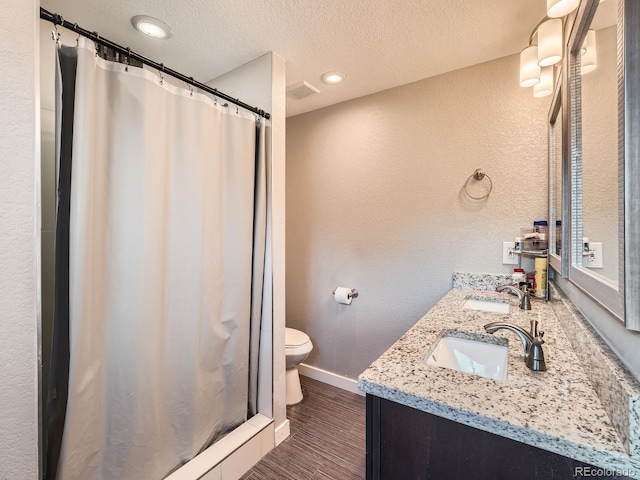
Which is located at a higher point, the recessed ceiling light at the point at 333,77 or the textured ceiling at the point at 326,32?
the recessed ceiling light at the point at 333,77

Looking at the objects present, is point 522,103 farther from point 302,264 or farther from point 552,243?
point 302,264

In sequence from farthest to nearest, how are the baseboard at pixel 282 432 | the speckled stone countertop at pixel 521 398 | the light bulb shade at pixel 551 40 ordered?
the baseboard at pixel 282 432 < the light bulb shade at pixel 551 40 < the speckled stone countertop at pixel 521 398

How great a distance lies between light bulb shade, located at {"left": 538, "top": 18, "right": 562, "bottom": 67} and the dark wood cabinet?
143 centimetres

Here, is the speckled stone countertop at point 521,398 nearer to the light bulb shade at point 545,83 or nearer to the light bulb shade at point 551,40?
the light bulb shade at point 551,40

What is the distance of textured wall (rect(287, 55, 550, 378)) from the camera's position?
182cm

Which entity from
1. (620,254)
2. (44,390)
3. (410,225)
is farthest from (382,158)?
(44,390)

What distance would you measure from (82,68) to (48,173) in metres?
0.51

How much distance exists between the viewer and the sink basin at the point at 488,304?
1627 millimetres

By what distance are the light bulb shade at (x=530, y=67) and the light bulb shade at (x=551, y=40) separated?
0.72 ft

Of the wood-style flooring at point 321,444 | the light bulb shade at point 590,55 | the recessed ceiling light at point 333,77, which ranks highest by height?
the recessed ceiling light at point 333,77

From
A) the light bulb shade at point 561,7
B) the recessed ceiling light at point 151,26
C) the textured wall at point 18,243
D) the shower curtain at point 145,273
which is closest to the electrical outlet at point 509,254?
the light bulb shade at point 561,7

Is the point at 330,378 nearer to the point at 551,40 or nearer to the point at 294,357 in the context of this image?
the point at 294,357

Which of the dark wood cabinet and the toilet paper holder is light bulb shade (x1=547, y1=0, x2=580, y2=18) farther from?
the toilet paper holder

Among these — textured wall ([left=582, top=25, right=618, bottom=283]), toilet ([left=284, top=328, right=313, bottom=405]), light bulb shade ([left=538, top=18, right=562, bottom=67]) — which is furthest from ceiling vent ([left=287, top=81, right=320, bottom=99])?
toilet ([left=284, top=328, right=313, bottom=405])
